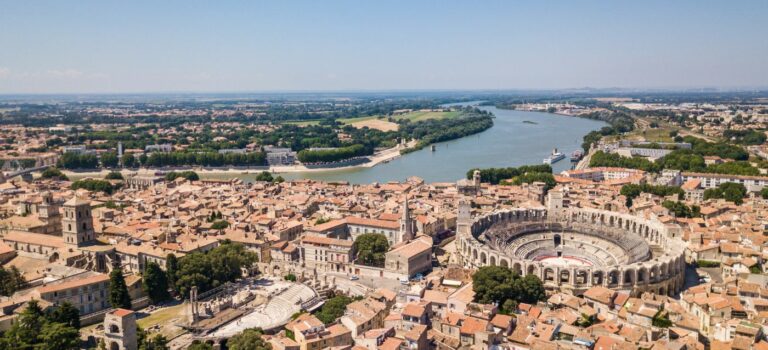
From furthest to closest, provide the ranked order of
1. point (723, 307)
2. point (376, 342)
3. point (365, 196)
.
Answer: point (365, 196), point (723, 307), point (376, 342)

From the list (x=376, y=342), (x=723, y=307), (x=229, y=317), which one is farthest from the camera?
(x=229, y=317)

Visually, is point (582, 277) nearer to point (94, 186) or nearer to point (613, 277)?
point (613, 277)

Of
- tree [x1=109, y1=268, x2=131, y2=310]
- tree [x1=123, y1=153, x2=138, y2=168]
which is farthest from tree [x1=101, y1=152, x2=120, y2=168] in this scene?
tree [x1=109, y1=268, x2=131, y2=310]

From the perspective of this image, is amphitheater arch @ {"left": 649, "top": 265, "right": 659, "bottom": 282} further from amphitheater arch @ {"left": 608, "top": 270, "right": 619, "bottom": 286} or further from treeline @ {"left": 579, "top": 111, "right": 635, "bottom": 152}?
treeline @ {"left": 579, "top": 111, "right": 635, "bottom": 152}

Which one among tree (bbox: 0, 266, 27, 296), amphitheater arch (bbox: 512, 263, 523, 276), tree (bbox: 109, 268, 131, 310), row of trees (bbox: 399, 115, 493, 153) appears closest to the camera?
tree (bbox: 0, 266, 27, 296)

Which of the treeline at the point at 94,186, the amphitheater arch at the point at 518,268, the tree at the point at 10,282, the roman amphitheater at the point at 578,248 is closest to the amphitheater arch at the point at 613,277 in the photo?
the roman amphitheater at the point at 578,248

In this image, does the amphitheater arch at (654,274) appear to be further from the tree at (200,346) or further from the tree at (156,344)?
the tree at (156,344)

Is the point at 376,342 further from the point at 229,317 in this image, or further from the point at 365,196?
the point at 365,196

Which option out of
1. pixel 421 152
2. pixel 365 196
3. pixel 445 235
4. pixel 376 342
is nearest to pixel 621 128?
pixel 421 152
